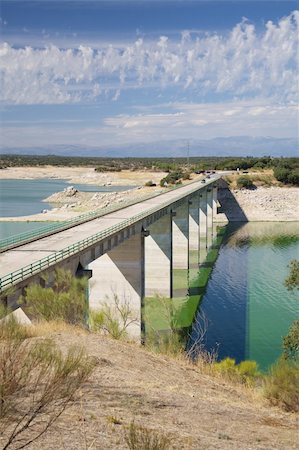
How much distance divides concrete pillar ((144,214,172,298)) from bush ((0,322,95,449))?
27.4 metres

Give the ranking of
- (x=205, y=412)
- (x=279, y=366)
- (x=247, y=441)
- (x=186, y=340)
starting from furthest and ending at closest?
1. (x=186, y=340)
2. (x=279, y=366)
3. (x=205, y=412)
4. (x=247, y=441)

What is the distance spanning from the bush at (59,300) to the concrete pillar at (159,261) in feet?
61.5

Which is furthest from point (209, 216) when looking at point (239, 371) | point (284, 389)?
point (284, 389)

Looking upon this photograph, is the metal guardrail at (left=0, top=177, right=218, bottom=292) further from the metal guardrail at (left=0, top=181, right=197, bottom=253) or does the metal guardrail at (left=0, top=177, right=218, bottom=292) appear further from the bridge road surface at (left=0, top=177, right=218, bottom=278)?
the metal guardrail at (left=0, top=181, right=197, bottom=253)

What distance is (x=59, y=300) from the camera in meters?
15.7

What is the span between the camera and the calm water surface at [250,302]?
1018 inches

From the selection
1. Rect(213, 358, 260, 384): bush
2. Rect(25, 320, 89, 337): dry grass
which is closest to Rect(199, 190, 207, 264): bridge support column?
Rect(213, 358, 260, 384): bush

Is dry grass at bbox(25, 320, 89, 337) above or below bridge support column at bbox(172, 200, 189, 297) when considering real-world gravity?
above

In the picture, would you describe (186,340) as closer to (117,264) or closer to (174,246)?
(117,264)

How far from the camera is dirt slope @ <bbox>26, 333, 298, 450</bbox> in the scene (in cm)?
806

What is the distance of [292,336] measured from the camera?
53.0 ft

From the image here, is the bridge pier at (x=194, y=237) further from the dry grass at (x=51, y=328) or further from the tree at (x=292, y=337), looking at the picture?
the dry grass at (x=51, y=328)

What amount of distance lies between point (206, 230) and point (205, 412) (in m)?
51.4

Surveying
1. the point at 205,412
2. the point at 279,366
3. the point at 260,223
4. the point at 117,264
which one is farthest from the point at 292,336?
the point at 260,223
